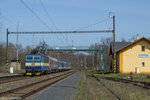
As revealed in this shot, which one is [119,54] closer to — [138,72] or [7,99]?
[138,72]

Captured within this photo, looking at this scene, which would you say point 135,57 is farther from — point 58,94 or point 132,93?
point 58,94

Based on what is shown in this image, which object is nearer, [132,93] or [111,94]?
[111,94]

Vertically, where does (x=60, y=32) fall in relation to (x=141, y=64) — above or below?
above

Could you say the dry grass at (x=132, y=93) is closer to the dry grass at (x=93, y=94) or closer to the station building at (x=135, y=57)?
the dry grass at (x=93, y=94)

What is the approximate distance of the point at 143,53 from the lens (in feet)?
128

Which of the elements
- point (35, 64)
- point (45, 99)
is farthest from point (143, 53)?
point (45, 99)

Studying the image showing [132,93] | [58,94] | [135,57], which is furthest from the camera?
[135,57]

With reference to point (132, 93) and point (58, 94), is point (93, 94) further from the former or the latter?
point (132, 93)

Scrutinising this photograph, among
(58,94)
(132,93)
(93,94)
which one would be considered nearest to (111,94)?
(93,94)

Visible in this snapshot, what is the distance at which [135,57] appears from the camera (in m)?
38.9

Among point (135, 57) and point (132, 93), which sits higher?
point (135, 57)

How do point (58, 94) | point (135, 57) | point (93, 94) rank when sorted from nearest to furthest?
point (93, 94) < point (58, 94) < point (135, 57)

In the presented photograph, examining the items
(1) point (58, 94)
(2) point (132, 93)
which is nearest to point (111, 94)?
(2) point (132, 93)

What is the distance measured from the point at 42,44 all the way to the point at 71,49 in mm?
10525
